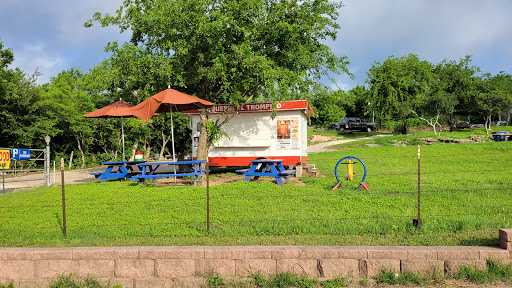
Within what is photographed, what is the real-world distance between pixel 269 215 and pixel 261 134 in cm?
789

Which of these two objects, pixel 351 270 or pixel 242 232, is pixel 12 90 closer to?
pixel 242 232

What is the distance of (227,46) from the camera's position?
12.8 metres

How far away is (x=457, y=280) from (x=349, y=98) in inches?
2129

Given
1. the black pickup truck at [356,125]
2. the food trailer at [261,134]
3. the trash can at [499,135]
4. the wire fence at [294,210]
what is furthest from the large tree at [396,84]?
the wire fence at [294,210]

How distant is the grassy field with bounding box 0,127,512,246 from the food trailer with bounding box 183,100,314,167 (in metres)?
3.84

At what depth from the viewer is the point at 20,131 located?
66.3ft

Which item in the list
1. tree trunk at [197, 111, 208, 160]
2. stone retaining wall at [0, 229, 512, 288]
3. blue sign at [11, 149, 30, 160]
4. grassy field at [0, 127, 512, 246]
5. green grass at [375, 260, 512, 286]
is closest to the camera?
green grass at [375, 260, 512, 286]

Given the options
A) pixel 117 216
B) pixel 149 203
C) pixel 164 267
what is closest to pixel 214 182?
pixel 149 203

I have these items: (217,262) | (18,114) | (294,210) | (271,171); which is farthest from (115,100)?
(217,262)

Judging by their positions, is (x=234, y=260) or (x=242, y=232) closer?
(x=234, y=260)

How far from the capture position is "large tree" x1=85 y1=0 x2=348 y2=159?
12109 millimetres

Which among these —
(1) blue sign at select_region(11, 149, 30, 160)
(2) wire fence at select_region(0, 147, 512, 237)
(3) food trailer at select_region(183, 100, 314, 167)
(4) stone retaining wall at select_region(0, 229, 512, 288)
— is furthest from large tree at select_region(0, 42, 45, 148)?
(4) stone retaining wall at select_region(0, 229, 512, 288)

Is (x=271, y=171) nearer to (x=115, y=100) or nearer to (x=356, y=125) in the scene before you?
(x=115, y=100)

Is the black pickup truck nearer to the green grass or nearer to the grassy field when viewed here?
the grassy field
